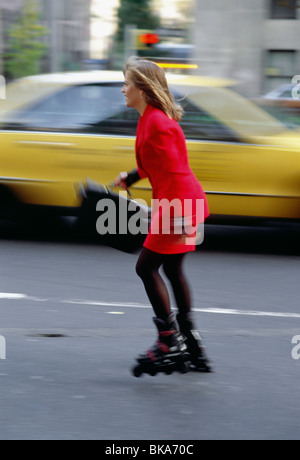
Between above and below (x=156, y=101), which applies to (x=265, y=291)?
below

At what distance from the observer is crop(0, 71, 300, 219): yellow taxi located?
7590 mm

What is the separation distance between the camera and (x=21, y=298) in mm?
6035

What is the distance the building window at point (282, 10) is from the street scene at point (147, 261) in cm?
1737

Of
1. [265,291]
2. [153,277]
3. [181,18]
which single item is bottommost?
[265,291]

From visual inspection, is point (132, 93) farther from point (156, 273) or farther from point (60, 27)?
point (60, 27)

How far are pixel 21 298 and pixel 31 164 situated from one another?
2.15 metres

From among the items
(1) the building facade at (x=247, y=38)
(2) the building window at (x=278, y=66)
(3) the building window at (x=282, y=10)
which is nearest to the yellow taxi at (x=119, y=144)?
(1) the building facade at (x=247, y=38)

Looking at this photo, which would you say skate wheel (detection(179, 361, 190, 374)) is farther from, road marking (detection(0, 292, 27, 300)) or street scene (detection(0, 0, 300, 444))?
road marking (detection(0, 292, 27, 300))

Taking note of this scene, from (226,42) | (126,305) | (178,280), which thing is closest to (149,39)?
(126,305)

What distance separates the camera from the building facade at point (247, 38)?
2566cm

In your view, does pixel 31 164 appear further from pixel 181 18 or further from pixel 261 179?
pixel 181 18

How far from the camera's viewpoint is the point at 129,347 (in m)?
4.92

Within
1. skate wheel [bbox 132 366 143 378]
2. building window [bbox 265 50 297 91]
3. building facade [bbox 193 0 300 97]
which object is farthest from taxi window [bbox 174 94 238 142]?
building window [bbox 265 50 297 91]

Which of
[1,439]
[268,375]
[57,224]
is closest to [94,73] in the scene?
[57,224]
